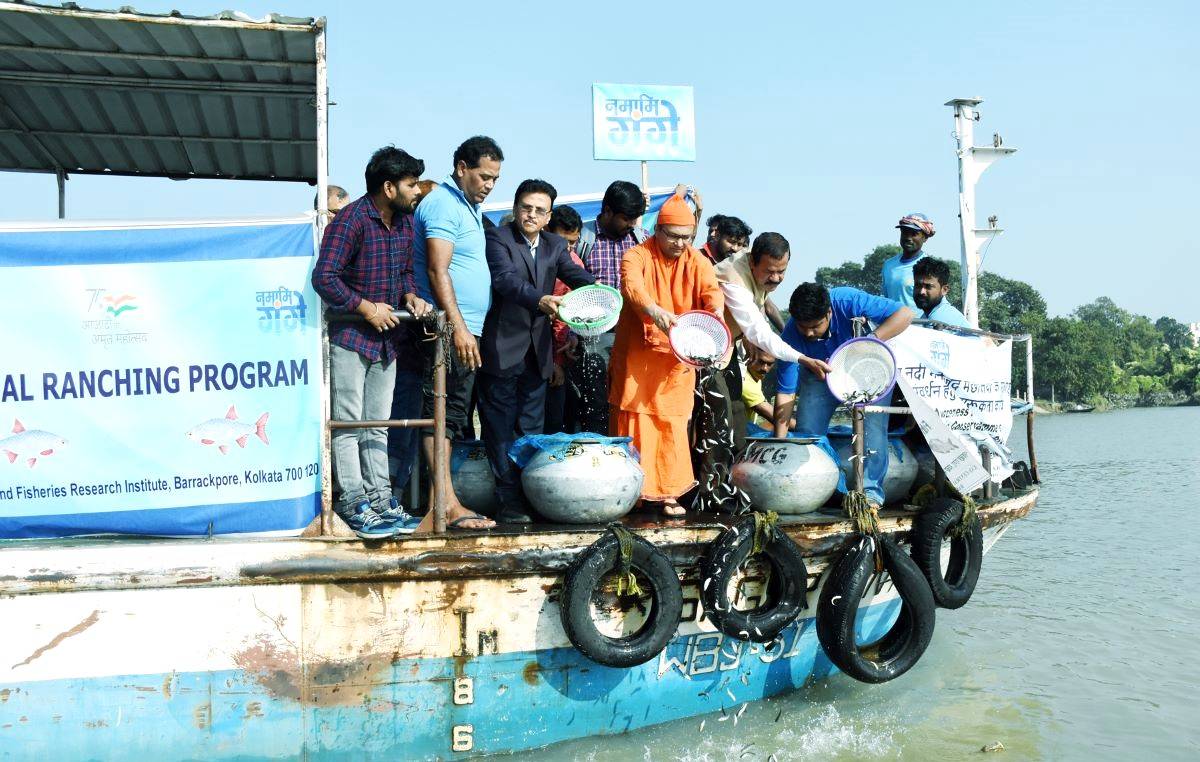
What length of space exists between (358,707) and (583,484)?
1.35 metres

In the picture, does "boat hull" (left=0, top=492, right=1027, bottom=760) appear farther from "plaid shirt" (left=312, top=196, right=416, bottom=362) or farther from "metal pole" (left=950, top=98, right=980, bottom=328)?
"metal pole" (left=950, top=98, right=980, bottom=328)

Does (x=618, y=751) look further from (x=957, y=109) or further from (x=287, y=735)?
(x=957, y=109)

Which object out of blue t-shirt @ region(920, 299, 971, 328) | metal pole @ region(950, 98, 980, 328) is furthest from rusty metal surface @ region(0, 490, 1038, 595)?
metal pole @ region(950, 98, 980, 328)

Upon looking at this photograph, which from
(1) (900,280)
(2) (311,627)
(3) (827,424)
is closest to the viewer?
(2) (311,627)

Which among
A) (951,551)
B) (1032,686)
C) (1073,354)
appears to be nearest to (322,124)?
(951,551)

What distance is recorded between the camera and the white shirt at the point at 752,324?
538 cm

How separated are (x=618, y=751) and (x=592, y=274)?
105 inches

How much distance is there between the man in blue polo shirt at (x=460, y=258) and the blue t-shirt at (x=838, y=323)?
182cm

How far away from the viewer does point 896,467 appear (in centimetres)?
569

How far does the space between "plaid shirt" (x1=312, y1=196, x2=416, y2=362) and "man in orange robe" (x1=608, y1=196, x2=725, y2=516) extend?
115 cm

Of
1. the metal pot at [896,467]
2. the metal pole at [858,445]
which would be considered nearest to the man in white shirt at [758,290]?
the metal pole at [858,445]

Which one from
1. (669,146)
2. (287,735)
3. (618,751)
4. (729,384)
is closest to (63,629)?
(287,735)

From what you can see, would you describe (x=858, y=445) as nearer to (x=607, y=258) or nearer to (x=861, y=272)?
(x=607, y=258)

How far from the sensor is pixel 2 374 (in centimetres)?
389
